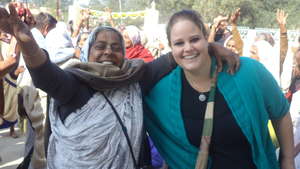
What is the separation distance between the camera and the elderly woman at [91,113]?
5.85 feet

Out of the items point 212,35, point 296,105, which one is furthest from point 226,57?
point 212,35

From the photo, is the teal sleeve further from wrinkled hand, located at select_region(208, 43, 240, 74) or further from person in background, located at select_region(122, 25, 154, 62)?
person in background, located at select_region(122, 25, 154, 62)

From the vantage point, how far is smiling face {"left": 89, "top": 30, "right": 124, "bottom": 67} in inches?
82.3

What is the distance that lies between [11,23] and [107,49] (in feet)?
2.02

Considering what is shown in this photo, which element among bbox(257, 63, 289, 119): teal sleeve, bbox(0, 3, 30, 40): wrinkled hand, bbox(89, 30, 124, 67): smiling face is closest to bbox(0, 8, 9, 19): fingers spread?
bbox(0, 3, 30, 40): wrinkled hand

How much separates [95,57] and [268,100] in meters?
1.08

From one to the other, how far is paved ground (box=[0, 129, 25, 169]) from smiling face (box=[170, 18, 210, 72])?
3.45 m

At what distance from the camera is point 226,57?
6.70ft

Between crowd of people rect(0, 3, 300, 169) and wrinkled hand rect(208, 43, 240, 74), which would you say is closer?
crowd of people rect(0, 3, 300, 169)

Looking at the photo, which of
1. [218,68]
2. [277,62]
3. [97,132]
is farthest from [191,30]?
[277,62]

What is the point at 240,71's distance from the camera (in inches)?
78.7

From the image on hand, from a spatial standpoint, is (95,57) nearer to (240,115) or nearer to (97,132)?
(97,132)

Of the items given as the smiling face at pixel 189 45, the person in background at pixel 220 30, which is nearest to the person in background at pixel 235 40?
the person in background at pixel 220 30

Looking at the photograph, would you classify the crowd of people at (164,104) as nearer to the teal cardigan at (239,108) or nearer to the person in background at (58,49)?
the teal cardigan at (239,108)
